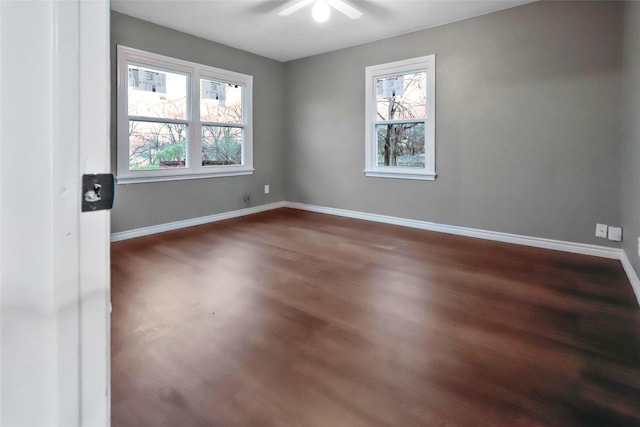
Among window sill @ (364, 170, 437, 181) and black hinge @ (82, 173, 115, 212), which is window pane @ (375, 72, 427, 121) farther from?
black hinge @ (82, 173, 115, 212)

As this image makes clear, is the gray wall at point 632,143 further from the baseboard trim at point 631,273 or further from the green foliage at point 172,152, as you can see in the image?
the green foliage at point 172,152

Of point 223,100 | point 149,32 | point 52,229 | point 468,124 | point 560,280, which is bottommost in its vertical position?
point 560,280

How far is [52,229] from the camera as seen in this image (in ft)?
1.59

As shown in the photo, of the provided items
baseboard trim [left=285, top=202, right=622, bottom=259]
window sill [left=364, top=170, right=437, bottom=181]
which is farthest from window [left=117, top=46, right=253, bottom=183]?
window sill [left=364, top=170, right=437, bottom=181]

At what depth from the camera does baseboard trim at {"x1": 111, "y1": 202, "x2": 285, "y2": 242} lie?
3.91 m

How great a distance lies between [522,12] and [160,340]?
4262 mm

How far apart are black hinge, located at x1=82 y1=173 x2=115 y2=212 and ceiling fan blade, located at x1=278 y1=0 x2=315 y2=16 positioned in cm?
331

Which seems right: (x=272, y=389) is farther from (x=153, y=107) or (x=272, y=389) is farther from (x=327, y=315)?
(x=153, y=107)

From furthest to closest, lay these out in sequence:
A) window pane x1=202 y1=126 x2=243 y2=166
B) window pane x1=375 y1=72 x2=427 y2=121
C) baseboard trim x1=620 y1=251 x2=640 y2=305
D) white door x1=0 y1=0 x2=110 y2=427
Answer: window pane x1=202 y1=126 x2=243 y2=166 < window pane x1=375 y1=72 x2=427 y2=121 < baseboard trim x1=620 y1=251 x2=640 y2=305 < white door x1=0 y1=0 x2=110 y2=427

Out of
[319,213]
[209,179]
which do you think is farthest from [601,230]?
[209,179]

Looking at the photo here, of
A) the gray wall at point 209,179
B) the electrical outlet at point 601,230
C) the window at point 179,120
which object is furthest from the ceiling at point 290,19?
the electrical outlet at point 601,230

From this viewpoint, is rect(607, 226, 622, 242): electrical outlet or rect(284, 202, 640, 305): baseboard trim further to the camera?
rect(607, 226, 622, 242): electrical outlet

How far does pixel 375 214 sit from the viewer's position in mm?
4895

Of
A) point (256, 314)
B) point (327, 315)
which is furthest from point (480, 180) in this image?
point (256, 314)
